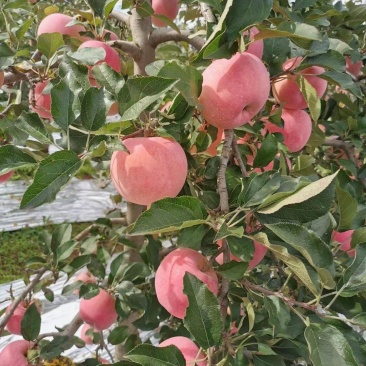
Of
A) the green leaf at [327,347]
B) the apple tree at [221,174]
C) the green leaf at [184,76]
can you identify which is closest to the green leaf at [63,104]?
the apple tree at [221,174]

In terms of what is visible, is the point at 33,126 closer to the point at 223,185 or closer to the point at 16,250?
the point at 223,185

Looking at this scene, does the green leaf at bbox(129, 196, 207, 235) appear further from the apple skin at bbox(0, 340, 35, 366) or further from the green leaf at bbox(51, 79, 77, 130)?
the apple skin at bbox(0, 340, 35, 366)

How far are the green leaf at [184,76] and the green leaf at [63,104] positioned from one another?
11cm

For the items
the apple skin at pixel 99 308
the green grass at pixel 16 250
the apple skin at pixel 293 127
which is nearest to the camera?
the apple skin at pixel 293 127

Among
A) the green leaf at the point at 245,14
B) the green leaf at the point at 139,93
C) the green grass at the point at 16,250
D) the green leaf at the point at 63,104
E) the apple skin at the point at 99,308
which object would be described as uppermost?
the green leaf at the point at 245,14

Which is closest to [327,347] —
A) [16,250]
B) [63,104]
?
[63,104]

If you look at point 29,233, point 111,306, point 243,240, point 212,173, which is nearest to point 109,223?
point 111,306

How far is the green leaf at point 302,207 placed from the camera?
48cm

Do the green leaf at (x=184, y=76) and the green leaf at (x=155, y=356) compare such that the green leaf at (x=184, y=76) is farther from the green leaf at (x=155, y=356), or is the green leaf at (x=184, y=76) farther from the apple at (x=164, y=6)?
the apple at (x=164, y=6)

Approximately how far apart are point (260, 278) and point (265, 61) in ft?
1.47

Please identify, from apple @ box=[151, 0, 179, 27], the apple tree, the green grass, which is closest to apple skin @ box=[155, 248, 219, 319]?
the apple tree

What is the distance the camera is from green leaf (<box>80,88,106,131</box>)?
0.52 m

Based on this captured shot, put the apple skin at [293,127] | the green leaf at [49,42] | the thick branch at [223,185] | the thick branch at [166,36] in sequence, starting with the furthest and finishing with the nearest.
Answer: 1. the thick branch at [166,36]
2. the apple skin at [293,127]
3. the green leaf at [49,42]
4. the thick branch at [223,185]

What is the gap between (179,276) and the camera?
59 centimetres
